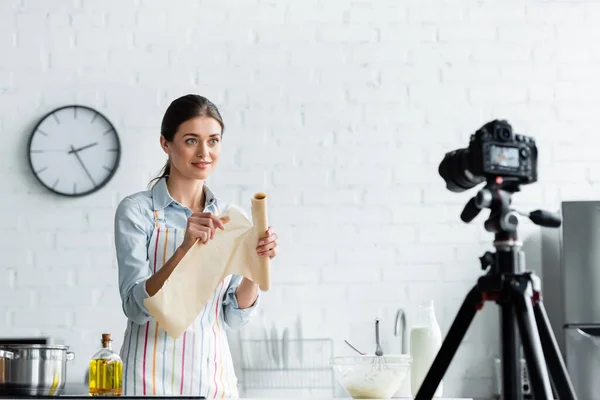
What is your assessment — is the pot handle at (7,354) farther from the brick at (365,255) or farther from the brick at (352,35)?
the brick at (352,35)

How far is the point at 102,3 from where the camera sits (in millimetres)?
3994

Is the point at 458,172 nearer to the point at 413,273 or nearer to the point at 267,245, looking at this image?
the point at 267,245

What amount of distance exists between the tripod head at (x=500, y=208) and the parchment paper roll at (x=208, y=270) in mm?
819

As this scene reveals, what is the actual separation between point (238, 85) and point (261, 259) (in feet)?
5.94

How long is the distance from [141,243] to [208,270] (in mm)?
269

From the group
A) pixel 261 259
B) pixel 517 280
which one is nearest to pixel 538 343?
pixel 517 280

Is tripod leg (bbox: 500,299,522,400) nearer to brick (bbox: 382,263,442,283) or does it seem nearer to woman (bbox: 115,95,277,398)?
woman (bbox: 115,95,277,398)

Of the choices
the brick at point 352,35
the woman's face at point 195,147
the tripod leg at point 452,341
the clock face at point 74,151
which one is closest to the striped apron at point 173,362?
the woman's face at point 195,147

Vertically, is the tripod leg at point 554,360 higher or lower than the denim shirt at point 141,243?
lower

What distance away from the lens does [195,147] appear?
98.3 inches

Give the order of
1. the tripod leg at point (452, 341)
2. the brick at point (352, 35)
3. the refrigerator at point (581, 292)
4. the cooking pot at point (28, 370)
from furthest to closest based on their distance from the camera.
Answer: the brick at point (352, 35)
the refrigerator at point (581, 292)
the cooking pot at point (28, 370)
the tripod leg at point (452, 341)

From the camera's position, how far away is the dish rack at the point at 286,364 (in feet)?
12.1

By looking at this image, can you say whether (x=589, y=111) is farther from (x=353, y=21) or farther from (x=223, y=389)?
(x=223, y=389)

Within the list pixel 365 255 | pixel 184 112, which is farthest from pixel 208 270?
pixel 365 255
